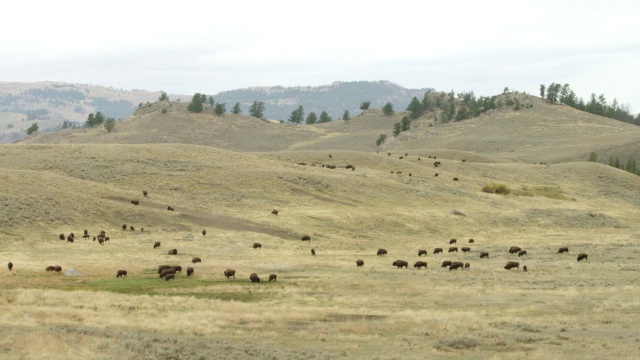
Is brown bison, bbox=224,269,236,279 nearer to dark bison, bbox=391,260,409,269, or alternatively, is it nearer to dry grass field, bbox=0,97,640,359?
dry grass field, bbox=0,97,640,359

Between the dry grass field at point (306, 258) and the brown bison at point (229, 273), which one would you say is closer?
the dry grass field at point (306, 258)

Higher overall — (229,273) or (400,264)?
(229,273)

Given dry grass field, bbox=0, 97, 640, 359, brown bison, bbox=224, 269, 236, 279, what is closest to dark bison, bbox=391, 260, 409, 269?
dry grass field, bbox=0, 97, 640, 359

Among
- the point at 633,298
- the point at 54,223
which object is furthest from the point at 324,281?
the point at 54,223

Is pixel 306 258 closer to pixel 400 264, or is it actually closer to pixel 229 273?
pixel 400 264

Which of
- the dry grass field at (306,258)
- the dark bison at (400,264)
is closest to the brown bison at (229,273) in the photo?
the dry grass field at (306,258)

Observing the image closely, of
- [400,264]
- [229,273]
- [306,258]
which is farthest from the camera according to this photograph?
[306,258]

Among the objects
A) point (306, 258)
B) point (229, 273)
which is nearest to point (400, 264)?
point (306, 258)

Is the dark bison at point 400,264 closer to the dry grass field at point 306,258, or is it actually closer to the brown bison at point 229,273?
the dry grass field at point 306,258

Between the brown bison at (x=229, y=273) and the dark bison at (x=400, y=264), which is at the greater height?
the brown bison at (x=229, y=273)

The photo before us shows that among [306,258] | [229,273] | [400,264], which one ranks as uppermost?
[229,273]

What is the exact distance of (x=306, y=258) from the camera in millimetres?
57312

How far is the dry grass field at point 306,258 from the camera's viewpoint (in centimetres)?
2688

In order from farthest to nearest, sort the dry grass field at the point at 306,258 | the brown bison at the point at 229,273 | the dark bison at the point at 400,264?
1. the dark bison at the point at 400,264
2. the brown bison at the point at 229,273
3. the dry grass field at the point at 306,258
